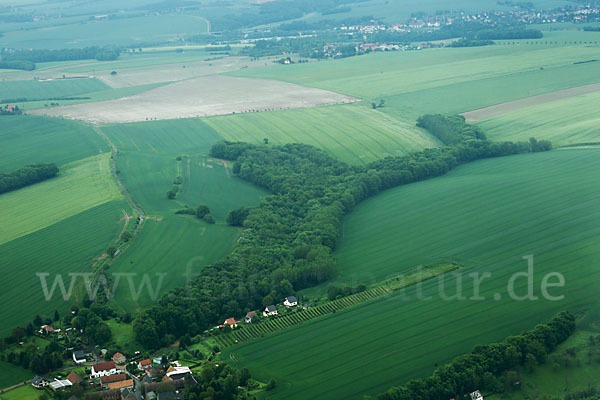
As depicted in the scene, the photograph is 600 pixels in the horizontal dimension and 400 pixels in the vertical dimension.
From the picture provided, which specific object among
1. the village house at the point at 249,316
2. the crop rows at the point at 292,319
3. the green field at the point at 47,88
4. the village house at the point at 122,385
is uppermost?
the green field at the point at 47,88

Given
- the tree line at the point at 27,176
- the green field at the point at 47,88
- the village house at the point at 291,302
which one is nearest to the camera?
the village house at the point at 291,302

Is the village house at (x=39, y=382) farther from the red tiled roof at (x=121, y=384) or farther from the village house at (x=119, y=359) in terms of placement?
the village house at (x=119, y=359)

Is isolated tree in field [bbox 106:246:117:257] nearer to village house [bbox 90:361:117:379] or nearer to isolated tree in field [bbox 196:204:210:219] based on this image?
isolated tree in field [bbox 196:204:210:219]

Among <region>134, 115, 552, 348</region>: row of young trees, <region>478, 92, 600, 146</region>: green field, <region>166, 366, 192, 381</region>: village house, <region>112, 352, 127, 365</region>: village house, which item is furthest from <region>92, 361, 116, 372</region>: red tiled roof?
<region>478, 92, 600, 146</region>: green field

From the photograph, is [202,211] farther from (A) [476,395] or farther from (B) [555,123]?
(B) [555,123]

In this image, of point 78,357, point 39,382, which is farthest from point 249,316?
point 39,382

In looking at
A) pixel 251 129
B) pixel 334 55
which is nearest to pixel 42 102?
pixel 251 129

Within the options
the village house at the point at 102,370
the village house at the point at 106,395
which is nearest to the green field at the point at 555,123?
the village house at the point at 102,370

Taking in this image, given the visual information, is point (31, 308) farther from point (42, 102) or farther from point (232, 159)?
point (42, 102)
